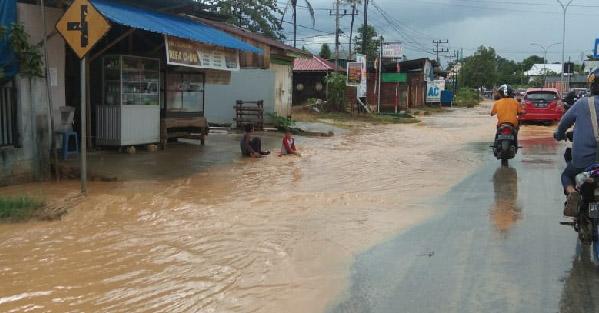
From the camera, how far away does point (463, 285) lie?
5.07 m

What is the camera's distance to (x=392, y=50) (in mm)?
48938

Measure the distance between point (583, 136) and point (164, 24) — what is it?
342 inches

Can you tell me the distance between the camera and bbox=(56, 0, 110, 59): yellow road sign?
8.24m

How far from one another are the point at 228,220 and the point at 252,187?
8.62ft

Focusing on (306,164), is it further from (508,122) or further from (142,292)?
(142,292)

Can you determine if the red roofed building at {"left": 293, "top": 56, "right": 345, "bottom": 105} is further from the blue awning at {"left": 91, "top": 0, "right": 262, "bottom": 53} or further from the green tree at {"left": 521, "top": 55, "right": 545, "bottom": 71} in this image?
the green tree at {"left": 521, "top": 55, "right": 545, "bottom": 71}

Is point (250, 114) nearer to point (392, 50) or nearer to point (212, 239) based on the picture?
point (212, 239)

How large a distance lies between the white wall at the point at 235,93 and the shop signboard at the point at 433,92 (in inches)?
1384

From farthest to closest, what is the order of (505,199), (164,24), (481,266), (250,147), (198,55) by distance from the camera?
(250,147) → (198,55) → (164,24) → (505,199) → (481,266)

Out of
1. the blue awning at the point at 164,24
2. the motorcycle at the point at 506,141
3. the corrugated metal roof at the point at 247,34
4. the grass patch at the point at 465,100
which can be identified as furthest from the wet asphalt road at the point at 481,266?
the grass patch at the point at 465,100

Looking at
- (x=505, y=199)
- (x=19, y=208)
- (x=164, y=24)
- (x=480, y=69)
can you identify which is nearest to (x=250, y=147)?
(x=164, y=24)

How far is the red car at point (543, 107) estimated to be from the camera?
25.2 m

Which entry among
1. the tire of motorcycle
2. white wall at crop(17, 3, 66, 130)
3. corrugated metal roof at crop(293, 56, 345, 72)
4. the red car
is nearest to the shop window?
white wall at crop(17, 3, 66, 130)

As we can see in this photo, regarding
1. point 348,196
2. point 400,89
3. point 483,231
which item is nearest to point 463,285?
point 483,231
